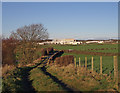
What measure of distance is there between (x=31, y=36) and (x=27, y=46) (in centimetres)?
195

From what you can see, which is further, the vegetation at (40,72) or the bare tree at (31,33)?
the bare tree at (31,33)

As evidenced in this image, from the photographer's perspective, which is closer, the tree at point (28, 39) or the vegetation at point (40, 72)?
the vegetation at point (40, 72)

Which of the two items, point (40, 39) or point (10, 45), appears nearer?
point (10, 45)

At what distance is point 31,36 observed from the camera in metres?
34.4

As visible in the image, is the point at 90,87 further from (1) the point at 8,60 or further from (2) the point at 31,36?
(2) the point at 31,36

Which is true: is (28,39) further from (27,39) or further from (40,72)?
(40,72)

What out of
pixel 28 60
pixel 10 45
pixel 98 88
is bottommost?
pixel 28 60

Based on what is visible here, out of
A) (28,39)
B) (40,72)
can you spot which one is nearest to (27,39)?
(28,39)

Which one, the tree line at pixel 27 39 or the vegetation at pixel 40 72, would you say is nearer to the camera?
the vegetation at pixel 40 72

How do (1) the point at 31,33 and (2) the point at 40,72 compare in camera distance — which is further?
(1) the point at 31,33

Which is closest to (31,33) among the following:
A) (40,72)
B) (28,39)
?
(28,39)

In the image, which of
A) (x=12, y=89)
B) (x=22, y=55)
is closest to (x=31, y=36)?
(x=22, y=55)

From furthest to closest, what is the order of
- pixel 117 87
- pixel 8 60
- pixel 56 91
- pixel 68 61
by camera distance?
pixel 68 61
pixel 8 60
pixel 117 87
pixel 56 91

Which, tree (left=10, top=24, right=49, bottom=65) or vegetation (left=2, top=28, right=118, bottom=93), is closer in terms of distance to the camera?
vegetation (left=2, top=28, right=118, bottom=93)
